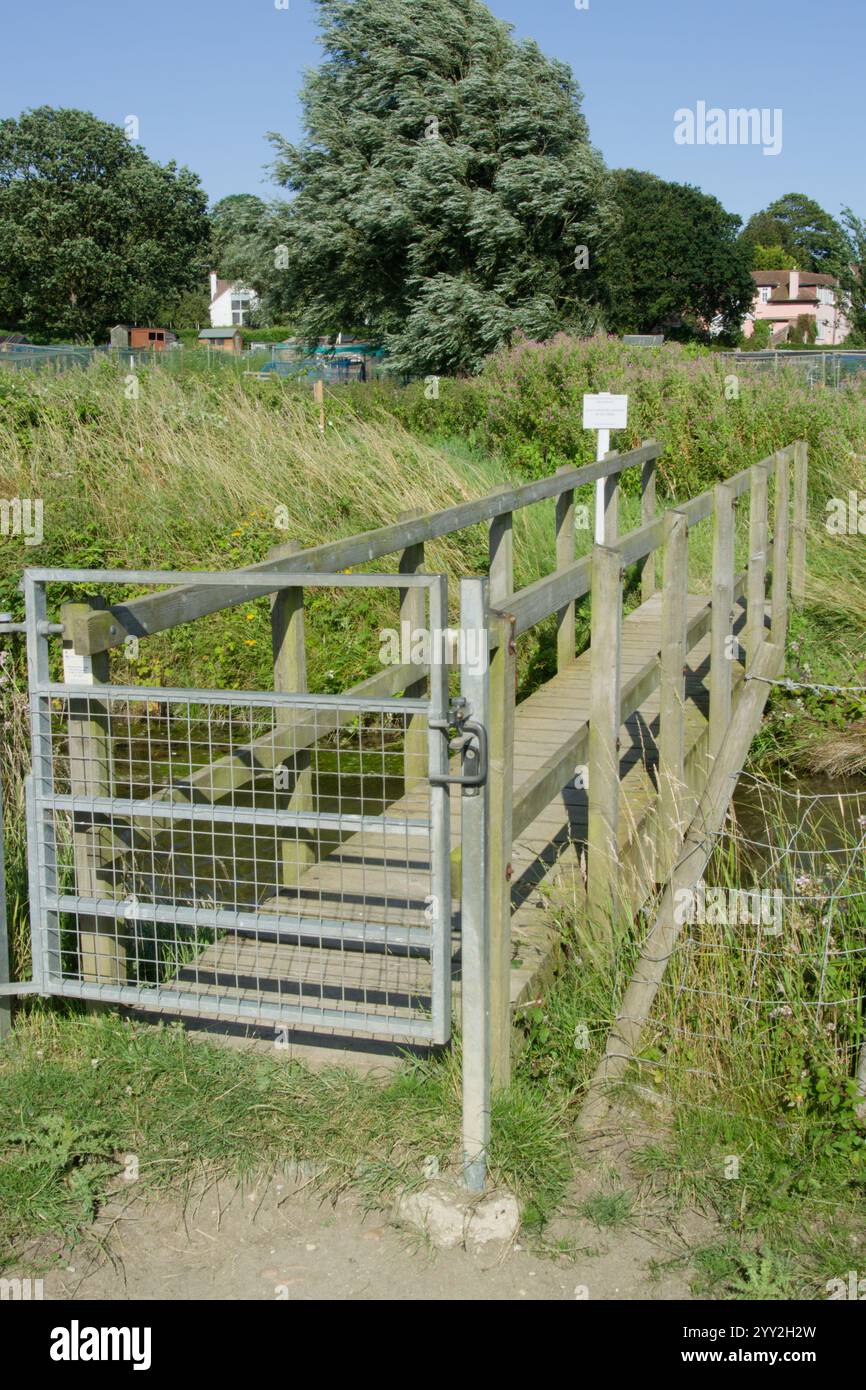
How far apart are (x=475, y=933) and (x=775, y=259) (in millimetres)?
121155

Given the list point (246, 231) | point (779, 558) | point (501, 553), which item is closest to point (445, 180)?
point (246, 231)

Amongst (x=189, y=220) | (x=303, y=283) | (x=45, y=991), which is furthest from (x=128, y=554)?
(x=189, y=220)

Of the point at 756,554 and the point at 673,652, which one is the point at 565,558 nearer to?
the point at 756,554

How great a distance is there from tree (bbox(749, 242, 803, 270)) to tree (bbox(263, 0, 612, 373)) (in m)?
84.4

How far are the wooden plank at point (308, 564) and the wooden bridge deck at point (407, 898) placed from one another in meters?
0.89

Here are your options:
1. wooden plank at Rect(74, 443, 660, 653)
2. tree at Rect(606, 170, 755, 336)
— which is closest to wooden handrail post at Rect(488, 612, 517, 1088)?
wooden plank at Rect(74, 443, 660, 653)

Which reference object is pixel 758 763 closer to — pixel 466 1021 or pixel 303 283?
pixel 466 1021

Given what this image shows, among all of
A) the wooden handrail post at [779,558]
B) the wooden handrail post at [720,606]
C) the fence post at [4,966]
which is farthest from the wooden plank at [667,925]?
the wooden handrail post at [779,558]

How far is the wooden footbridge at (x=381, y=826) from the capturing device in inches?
140

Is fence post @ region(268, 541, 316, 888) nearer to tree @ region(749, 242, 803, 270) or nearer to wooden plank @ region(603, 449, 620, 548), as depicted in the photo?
wooden plank @ region(603, 449, 620, 548)

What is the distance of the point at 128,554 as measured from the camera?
1063 centimetres

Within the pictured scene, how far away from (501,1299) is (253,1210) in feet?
2.21

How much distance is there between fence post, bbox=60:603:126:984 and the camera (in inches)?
156

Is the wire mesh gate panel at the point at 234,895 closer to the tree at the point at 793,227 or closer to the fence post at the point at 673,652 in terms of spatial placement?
the fence post at the point at 673,652
